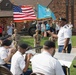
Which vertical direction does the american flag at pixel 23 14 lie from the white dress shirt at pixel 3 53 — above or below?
above

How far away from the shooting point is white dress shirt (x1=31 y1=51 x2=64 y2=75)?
6.61 meters

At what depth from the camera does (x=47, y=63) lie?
667cm

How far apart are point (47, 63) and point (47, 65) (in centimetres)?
4

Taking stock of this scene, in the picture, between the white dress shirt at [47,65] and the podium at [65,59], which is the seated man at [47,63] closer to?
the white dress shirt at [47,65]

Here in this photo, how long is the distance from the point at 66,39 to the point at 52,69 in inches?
208

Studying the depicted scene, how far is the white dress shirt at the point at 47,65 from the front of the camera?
6609 millimetres

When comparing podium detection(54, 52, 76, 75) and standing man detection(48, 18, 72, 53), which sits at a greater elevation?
standing man detection(48, 18, 72, 53)

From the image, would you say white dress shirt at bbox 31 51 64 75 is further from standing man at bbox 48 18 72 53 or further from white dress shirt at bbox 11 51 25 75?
standing man at bbox 48 18 72 53

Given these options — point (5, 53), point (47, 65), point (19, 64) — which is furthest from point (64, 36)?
point (47, 65)

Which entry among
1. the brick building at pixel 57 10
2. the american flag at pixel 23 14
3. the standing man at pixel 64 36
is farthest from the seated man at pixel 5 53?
the brick building at pixel 57 10

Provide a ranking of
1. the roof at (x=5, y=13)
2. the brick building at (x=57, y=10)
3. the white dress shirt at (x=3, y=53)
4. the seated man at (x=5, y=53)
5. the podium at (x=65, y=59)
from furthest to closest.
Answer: the brick building at (x=57, y=10)
the roof at (x=5, y=13)
the white dress shirt at (x=3, y=53)
the seated man at (x=5, y=53)
the podium at (x=65, y=59)

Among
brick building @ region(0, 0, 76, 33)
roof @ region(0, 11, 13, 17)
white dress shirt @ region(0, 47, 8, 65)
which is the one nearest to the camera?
white dress shirt @ region(0, 47, 8, 65)

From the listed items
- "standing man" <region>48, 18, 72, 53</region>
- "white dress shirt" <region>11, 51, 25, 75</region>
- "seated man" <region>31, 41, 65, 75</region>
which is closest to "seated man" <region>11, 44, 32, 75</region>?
"white dress shirt" <region>11, 51, 25, 75</region>

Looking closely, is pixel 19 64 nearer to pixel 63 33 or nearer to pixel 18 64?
pixel 18 64
